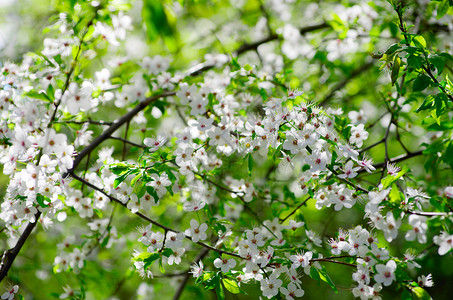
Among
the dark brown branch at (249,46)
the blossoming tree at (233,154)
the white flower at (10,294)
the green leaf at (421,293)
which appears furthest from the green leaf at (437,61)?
the white flower at (10,294)

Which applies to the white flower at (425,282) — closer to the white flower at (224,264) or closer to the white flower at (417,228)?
the white flower at (417,228)

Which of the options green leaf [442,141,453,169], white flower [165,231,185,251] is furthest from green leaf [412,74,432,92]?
white flower [165,231,185,251]

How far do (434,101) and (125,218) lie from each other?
3635 millimetres

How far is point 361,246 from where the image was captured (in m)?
1.87

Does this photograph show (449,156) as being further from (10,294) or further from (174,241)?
(10,294)

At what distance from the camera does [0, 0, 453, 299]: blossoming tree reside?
187 centimetres

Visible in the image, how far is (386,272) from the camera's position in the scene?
1758 millimetres

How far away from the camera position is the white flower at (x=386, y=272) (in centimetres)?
174

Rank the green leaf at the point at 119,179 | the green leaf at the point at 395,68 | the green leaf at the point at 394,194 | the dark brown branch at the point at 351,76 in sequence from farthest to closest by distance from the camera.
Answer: the dark brown branch at the point at 351,76, the green leaf at the point at 119,179, the green leaf at the point at 395,68, the green leaf at the point at 394,194

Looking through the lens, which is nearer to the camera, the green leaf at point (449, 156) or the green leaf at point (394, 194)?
the green leaf at point (394, 194)

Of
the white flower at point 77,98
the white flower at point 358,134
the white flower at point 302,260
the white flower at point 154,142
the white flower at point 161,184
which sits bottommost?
the white flower at point 302,260

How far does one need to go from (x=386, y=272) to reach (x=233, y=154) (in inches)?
56.7

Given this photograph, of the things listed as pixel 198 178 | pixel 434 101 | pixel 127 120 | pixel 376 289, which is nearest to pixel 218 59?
pixel 127 120

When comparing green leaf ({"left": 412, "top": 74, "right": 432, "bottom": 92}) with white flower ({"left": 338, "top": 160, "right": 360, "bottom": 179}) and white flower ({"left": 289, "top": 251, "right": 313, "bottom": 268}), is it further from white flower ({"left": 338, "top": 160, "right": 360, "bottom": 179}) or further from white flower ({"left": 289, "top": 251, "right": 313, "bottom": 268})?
white flower ({"left": 289, "top": 251, "right": 313, "bottom": 268})
